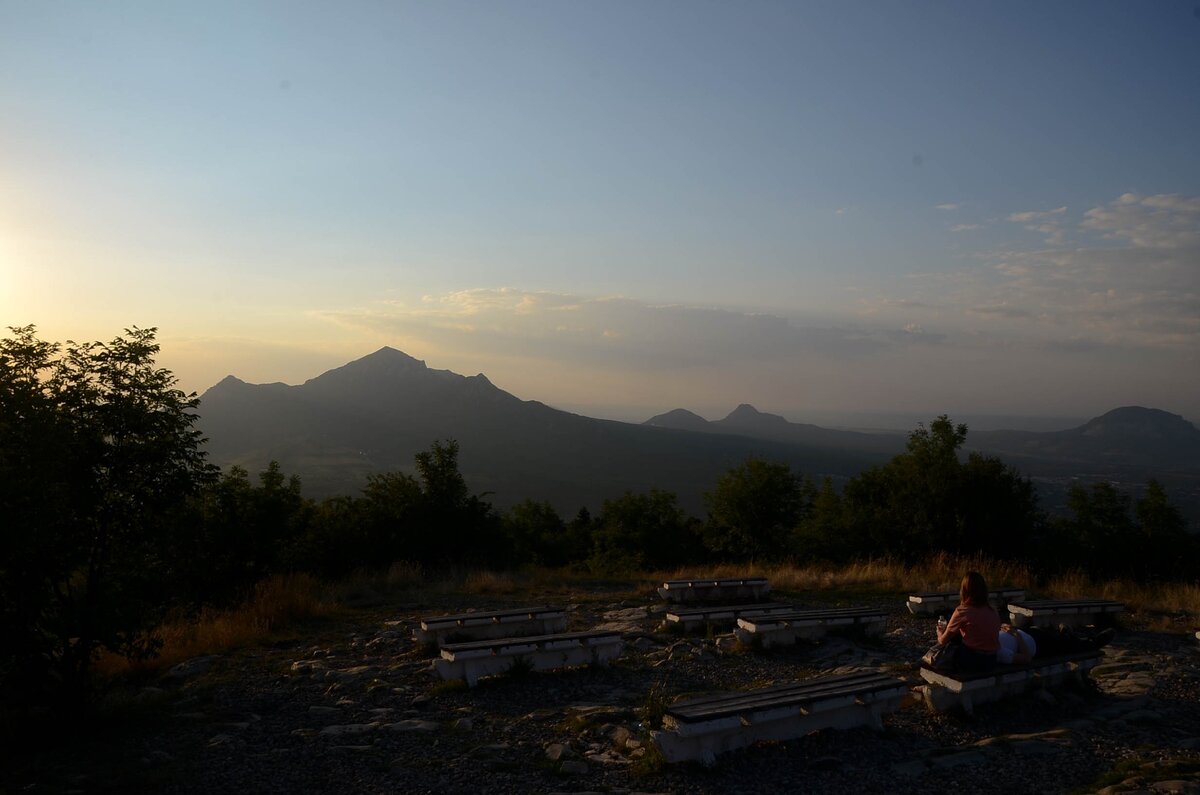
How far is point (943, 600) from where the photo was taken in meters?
12.0

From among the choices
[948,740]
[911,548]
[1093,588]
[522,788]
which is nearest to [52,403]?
[522,788]

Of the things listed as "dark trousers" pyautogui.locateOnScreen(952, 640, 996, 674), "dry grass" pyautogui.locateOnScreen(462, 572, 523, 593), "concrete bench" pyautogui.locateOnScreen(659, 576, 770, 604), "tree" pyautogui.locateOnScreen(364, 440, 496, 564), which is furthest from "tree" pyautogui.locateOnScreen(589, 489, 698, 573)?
"dark trousers" pyautogui.locateOnScreen(952, 640, 996, 674)

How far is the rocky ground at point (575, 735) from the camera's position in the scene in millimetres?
5777

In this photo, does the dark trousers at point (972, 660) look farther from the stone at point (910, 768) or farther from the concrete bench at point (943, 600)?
the concrete bench at point (943, 600)

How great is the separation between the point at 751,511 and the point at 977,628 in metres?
31.1

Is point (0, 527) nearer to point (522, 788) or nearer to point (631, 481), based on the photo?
point (522, 788)

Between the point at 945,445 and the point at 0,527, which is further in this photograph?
the point at 945,445

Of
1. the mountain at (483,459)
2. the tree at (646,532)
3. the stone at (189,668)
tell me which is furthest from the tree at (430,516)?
the mountain at (483,459)

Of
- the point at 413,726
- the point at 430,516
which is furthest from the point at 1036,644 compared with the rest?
the point at 430,516

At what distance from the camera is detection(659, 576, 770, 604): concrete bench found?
44.0ft

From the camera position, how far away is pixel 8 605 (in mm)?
6820

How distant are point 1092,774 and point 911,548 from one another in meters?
21.5

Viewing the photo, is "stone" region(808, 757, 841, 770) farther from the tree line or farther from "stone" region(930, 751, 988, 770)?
the tree line

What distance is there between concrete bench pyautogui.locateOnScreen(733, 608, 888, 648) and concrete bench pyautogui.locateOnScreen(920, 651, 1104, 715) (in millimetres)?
2503
